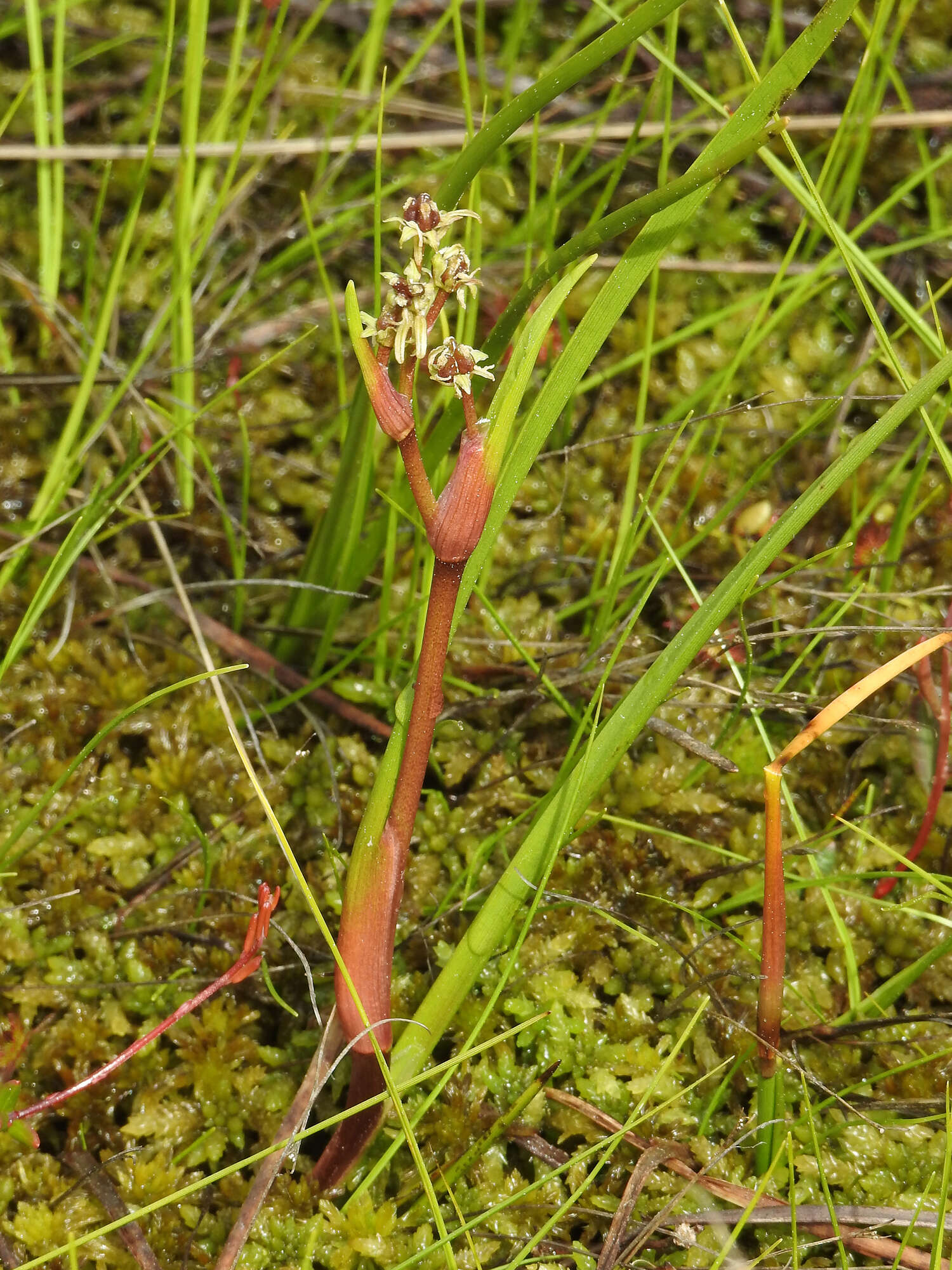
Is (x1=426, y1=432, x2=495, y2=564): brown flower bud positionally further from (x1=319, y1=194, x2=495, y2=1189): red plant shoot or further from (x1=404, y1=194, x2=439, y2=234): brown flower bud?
(x1=404, y1=194, x2=439, y2=234): brown flower bud

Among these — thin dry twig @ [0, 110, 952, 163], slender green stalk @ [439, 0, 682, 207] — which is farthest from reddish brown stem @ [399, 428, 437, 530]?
thin dry twig @ [0, 110, 952, 163]

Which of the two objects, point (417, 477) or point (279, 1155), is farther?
point (279, 1155)

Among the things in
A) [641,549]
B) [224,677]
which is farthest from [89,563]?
[641,549]

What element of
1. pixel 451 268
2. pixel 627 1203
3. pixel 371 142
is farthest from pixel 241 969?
pixel 371 142

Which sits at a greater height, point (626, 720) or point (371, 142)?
point (371, 142)

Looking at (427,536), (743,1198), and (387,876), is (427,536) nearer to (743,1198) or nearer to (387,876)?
(387,876)

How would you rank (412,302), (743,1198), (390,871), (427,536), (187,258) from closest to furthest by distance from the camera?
(412,302), (427,536), (390,871), (743,1198), (187,258)

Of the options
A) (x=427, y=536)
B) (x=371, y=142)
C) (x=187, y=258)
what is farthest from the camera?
(x=371, y=142)
